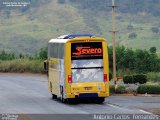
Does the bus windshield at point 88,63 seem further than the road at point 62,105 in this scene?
Yes

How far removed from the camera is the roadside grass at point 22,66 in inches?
2872

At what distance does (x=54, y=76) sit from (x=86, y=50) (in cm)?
361

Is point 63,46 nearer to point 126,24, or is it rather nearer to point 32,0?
point 126,24

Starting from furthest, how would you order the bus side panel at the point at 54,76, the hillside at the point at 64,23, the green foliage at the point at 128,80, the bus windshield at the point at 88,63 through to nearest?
the hillside at the point at 64,23, the green foliage at the point at 128,80, the bus side panel at the point at 54,76, the bus windshield at the point at 88,63

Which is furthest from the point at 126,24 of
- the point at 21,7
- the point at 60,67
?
the point at 60,67

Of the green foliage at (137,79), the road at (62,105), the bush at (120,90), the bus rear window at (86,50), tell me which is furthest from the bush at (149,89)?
the bus rear window at (86,50)

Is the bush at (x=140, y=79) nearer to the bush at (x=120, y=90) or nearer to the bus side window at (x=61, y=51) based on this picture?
the bush at (x=120, y=90)

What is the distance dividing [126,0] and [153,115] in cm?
14429

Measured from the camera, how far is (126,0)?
557 feet

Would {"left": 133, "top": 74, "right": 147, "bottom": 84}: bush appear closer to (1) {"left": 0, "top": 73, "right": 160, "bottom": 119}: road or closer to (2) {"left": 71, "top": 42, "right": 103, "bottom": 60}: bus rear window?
(1) {"left": 0, "top": 73, "right": 160, "bottom": 119}: road

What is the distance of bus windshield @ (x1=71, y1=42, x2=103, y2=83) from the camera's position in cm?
3400

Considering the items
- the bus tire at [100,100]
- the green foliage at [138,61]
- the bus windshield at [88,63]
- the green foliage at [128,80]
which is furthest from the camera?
the green foliage at [138,61]

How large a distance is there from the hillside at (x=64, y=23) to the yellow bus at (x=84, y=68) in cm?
9139

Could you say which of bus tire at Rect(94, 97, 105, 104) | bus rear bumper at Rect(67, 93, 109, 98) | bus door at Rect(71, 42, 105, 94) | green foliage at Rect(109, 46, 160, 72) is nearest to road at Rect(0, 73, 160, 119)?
bus tire at Rect(94, 97, 105, 104)
